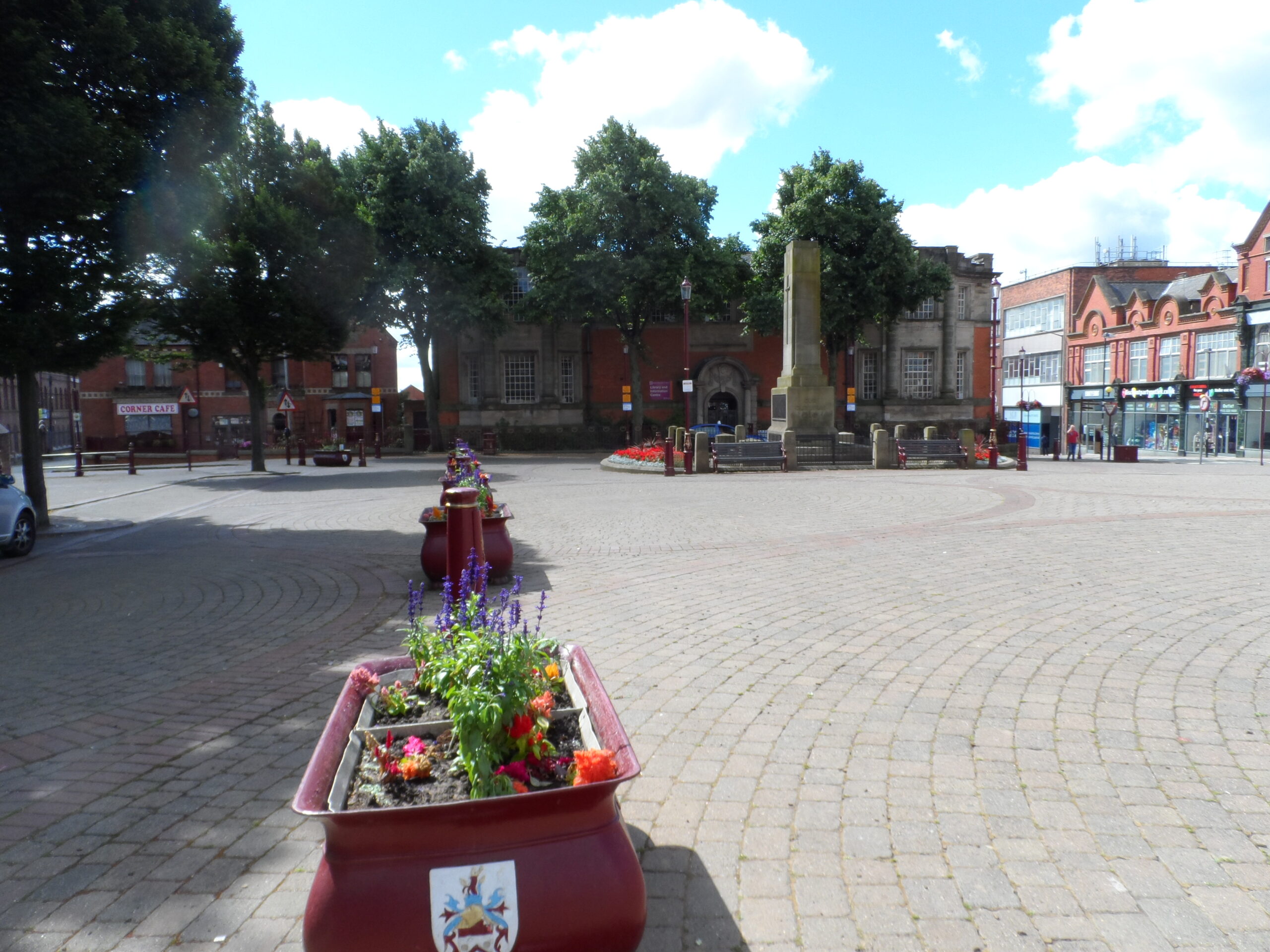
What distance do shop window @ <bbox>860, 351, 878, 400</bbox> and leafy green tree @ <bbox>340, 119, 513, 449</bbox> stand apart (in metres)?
19.0

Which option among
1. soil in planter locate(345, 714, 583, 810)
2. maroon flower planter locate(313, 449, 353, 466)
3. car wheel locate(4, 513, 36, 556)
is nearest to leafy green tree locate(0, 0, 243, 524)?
car wheel locate(4, 513, 36, 556)

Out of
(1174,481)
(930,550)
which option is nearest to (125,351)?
(930,550)

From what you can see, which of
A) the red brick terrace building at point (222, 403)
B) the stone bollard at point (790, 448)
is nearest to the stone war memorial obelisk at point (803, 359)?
the stone bollard at point (790, 448)

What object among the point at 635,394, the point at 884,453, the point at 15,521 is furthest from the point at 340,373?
the point at 15,521

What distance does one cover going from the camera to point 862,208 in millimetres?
38219

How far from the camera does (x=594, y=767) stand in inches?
88.0

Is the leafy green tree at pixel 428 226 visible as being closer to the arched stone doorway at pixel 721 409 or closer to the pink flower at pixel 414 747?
the arched stone doorway at pixel 721 409

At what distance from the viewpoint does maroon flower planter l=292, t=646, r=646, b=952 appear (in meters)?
2.13

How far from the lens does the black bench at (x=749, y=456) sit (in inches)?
943

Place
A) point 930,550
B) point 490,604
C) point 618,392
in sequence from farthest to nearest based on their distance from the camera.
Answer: point 618,392, point 930,550, point 490,604

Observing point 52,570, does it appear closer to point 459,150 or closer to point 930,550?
point 930,550

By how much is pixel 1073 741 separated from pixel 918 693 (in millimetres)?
880

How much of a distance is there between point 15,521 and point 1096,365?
56.6m

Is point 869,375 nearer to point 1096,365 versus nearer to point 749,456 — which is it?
point 1096,365
